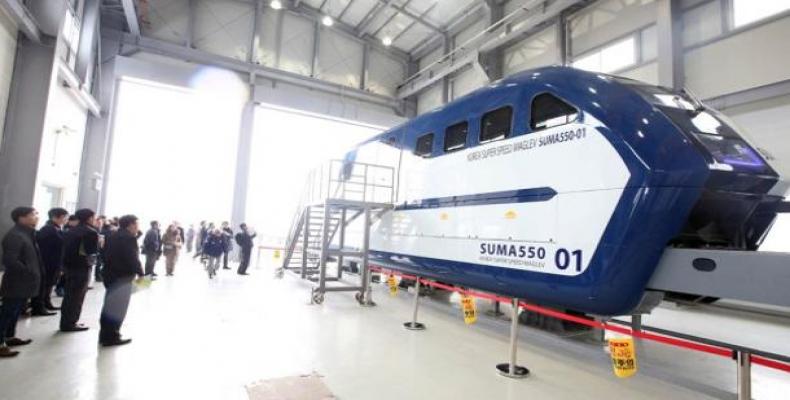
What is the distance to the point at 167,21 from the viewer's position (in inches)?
554

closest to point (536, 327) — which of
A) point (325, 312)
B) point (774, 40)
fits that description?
point (325, 312)

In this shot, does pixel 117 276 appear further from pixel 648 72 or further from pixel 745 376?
pixel 648 72

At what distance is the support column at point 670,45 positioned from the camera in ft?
28.9

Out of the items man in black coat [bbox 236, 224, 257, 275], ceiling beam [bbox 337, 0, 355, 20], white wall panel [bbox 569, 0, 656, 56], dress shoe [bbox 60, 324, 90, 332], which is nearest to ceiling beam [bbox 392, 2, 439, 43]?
ceiling beam [bbox 337, 0, 355, 20]

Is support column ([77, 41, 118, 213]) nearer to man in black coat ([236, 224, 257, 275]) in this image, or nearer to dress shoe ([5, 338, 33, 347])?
man in black coat ([236, 224, 257, 275])

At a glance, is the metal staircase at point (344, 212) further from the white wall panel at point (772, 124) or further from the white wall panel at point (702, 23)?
the white wall panel at point (702, 23)

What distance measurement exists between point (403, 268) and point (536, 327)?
7.51 ft

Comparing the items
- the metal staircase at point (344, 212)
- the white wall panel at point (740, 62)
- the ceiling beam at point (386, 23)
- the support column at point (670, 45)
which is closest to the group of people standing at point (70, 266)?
the metal staircase at point (344, 212)

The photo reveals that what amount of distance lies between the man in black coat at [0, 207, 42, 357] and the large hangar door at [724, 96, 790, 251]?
11.0 metres

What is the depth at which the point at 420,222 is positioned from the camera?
6.24m

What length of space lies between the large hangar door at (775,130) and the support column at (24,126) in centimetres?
1361

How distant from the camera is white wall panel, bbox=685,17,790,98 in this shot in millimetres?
7594

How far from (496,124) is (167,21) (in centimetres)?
1409

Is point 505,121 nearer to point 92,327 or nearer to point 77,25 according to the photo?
point 92,327
